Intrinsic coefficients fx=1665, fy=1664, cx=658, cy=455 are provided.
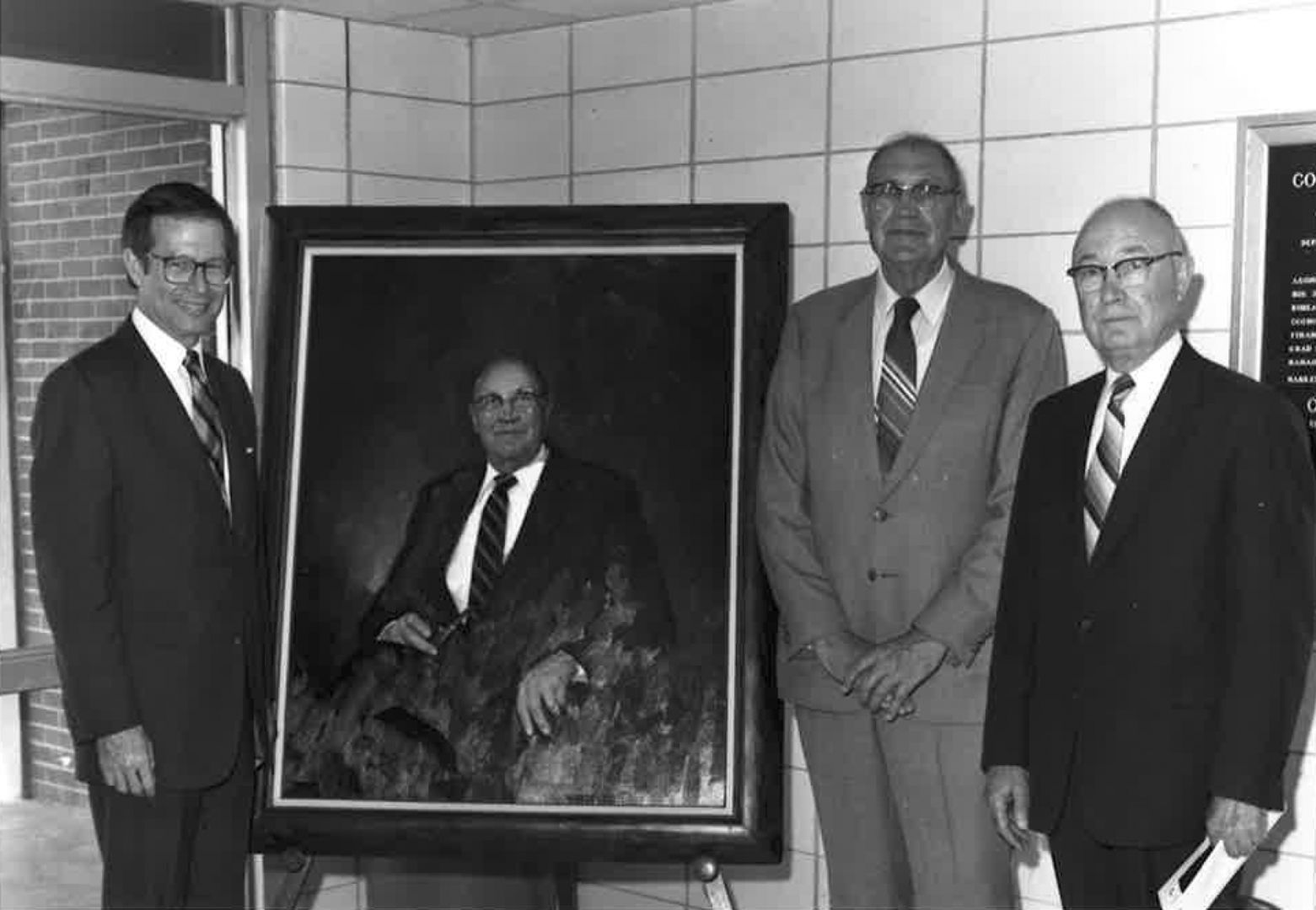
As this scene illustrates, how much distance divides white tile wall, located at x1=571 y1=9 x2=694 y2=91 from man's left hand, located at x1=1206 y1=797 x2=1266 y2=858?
1.98 m

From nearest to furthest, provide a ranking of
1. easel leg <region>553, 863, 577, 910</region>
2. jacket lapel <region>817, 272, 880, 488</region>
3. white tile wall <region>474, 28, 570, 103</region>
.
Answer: jacket lapel <region>817, 272, 880, 488</region>, easel leg <region>553, 863, 577, 910</region>, white tile wall <region>474, 28, 570, 103</region>

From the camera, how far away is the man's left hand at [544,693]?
2.71 metres

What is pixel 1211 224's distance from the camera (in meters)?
2.85

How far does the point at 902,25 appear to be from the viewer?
321cm

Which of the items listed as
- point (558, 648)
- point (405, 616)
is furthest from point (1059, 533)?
point (405, 616)

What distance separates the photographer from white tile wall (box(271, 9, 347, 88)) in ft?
11.4

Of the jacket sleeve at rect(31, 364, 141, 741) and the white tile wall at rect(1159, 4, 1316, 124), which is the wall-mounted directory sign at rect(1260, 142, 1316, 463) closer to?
the white tile wall at rect(1159, 4, 1316, 124)

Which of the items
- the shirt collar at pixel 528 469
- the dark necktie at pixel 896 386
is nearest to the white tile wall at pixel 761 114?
the dark necktie at pixel 896 386

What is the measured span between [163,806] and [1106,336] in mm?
1553

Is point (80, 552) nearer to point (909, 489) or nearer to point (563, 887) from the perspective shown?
point (563, 887)

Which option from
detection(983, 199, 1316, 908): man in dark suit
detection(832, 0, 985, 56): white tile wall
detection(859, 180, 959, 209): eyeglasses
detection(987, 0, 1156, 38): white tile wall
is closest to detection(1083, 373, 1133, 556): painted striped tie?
detection(983, 199, 1316, 908): man in dark suit

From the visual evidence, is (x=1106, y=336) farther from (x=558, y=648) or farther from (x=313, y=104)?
(x=313, y=104)

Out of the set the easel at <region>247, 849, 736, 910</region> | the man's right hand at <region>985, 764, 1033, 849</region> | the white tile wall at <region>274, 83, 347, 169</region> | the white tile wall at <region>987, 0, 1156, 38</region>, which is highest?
the white tile wall at <region>987, 0, 1156, 38</region>

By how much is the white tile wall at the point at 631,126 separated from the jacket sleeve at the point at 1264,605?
1.67 meters
